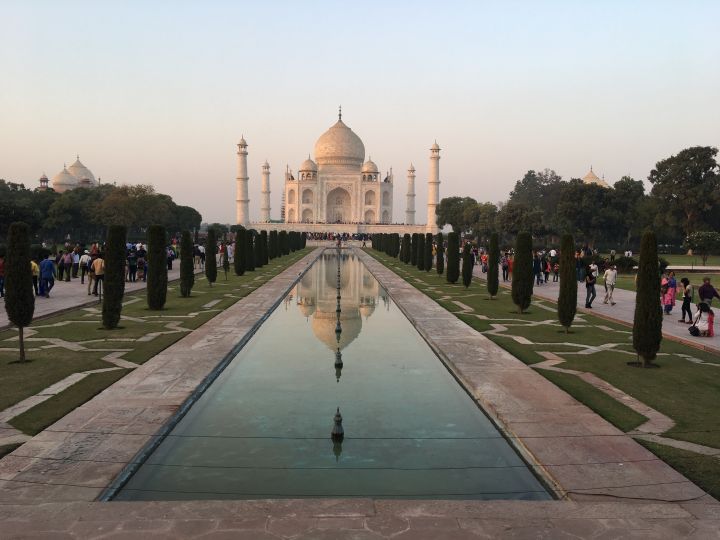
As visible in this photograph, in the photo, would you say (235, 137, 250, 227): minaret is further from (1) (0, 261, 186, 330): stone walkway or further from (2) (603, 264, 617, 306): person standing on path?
(2) (603, 264, 617, 306): person standing on path

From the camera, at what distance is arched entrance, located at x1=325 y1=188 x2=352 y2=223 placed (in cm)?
8388

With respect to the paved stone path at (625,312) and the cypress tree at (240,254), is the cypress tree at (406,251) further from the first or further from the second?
the paved stone path at (625,312)

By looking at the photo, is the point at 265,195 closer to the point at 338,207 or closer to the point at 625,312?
the point at 338,207

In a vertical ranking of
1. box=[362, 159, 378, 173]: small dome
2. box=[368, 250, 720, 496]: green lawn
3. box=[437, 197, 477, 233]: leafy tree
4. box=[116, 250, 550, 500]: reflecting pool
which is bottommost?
box=[116, 250, 550, 500]: reflecting pool

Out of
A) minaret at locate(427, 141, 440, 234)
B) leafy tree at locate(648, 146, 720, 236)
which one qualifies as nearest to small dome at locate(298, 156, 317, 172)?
minaret at locate(427, 141, 440, 234)

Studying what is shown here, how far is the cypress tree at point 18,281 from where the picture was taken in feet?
27.0

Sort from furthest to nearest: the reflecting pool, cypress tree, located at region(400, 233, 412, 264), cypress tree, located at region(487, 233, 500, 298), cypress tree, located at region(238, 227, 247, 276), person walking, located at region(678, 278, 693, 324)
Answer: cypress tree, located at region(400, 233, 412, 264), cypress tree, located at region(238, 227, 247, 276), cypress tree, located at region(487, 233, 500, 298), person walking, located at region(678, 278, 693, 324), the reflecting pool

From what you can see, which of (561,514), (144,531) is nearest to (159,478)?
(144,531)

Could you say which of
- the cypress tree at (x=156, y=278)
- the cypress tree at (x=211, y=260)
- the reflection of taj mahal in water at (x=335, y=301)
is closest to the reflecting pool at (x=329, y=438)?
the reflection of taj mahal in water at (x=335, y=301)

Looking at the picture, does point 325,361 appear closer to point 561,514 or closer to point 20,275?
point 20,275

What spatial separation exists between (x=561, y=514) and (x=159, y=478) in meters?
2.91

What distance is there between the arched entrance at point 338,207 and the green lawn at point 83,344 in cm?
6785

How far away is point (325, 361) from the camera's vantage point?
8.70m

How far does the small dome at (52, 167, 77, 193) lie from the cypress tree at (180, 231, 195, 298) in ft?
218
